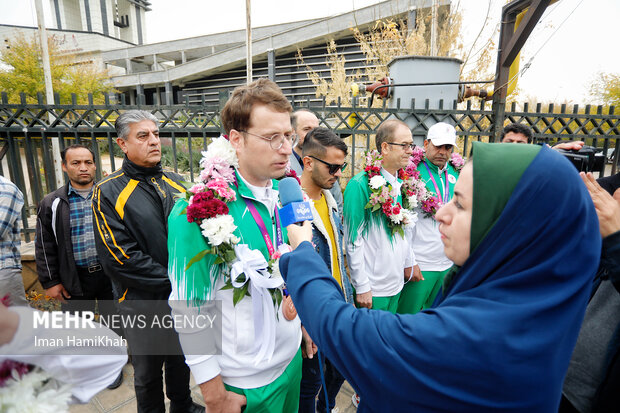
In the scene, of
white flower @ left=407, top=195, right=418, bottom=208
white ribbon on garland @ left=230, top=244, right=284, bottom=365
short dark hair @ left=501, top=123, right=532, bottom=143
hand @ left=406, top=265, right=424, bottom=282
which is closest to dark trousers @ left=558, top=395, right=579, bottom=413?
white ribbon on garland @ left=230, top=244, right=284, bottom=365

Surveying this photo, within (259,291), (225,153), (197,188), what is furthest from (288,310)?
(225,153)

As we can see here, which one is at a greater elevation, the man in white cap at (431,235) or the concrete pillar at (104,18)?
the concrete pillar at (104,18)

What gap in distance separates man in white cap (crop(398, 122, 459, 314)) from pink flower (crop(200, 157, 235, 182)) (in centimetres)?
252

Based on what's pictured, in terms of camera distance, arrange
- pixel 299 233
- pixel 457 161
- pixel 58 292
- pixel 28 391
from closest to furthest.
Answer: pixel 28 391 → pixel 299 233 → pixel 58 292 → pixel 457 161

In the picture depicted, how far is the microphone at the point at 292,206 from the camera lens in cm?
148

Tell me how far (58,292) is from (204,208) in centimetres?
283

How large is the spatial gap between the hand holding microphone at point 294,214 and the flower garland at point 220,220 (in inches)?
13.0

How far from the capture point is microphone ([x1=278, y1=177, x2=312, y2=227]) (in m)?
1.48

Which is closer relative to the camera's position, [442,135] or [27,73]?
[442,135]

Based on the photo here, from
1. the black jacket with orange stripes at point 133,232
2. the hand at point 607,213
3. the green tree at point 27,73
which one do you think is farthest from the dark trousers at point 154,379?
the green tree at point 27,73

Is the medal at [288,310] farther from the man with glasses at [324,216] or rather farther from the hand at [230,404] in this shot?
the man with glasses at [324,216]

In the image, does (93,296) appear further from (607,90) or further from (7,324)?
(607,90)

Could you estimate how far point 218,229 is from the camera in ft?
5.25

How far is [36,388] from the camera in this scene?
922mm
